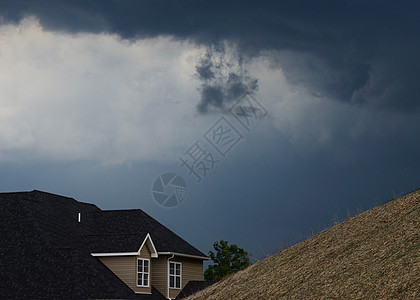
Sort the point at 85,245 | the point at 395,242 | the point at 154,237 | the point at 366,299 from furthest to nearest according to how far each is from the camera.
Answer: the point at 154,237
the point at 85,245
the point at 395,242
the point at 366,299

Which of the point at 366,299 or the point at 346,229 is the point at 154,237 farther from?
the point at 366,299

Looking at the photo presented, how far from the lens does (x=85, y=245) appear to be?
114 feet

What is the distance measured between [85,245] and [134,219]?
4.77m

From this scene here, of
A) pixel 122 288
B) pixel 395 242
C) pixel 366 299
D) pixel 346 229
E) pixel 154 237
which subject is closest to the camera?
pixel 366 299

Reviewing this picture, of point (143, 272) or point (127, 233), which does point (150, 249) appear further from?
point (127, 233)

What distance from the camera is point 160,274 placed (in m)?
35.9

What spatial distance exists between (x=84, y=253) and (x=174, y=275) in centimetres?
610

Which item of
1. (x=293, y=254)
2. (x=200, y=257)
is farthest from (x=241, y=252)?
(x=293, y=254)

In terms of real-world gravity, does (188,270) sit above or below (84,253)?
above

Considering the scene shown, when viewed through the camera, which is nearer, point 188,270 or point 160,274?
point 160,274

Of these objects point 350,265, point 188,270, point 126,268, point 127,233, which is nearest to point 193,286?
point 188,270

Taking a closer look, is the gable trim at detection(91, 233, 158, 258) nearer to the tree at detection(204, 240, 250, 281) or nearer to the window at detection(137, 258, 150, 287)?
the window at detection(137, 258, 150, 287)

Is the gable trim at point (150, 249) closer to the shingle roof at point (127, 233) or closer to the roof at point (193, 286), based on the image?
the shingle roof at point (127, 233)

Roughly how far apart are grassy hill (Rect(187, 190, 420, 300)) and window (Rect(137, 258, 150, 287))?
10890 millimetres
